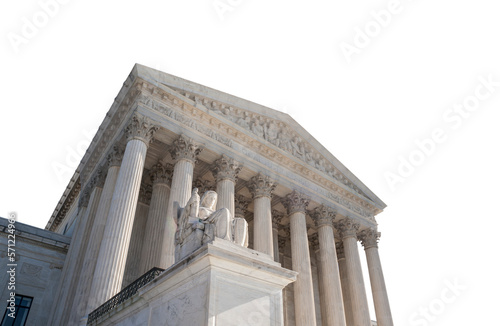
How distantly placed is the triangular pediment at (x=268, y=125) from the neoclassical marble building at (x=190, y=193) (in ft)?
0.26

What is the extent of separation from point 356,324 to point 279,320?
18183mm

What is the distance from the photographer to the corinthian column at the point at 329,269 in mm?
20625

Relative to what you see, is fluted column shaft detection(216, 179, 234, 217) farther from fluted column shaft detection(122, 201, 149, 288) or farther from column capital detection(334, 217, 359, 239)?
column capital detection(334, 217, 359, 239)

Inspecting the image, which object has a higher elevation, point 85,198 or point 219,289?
point 85,198

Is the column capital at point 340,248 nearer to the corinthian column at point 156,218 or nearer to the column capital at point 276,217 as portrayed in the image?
the column capital at point 276,217

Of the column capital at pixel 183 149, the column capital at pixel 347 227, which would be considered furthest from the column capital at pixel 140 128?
the column capital at pixel 347 227

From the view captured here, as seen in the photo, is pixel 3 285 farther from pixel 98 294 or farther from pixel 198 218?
pixel 198 218

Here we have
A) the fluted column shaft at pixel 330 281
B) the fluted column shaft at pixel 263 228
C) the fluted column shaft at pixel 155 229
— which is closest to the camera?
the fluted column shaft at pixel 155 229

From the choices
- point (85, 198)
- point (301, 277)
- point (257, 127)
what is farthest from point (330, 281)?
point (85, 198)

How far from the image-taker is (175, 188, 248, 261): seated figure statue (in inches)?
278

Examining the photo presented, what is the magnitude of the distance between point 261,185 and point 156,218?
6188 millimetres

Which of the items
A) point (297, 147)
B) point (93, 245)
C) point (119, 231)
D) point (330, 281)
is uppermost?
point (297, 147)

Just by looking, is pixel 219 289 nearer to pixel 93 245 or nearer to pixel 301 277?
pixel 93 245

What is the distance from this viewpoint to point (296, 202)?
889 inches
